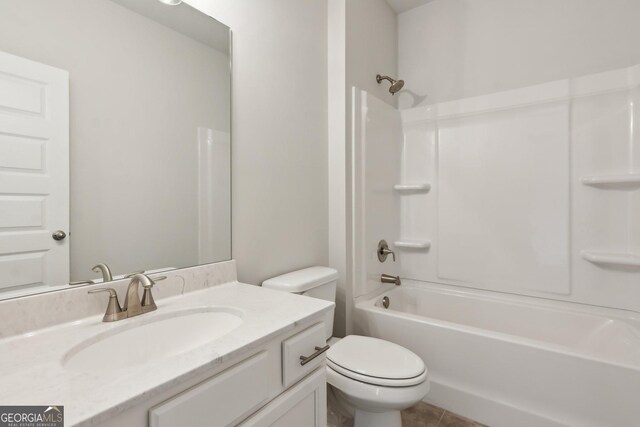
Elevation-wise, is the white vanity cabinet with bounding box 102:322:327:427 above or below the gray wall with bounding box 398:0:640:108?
below

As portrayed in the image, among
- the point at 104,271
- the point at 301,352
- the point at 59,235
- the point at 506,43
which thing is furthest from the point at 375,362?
the point at 506,43

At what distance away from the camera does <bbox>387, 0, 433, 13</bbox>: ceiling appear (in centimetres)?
237

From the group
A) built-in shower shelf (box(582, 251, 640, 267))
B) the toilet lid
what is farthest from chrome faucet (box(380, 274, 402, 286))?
built-in shower shelf (box(582, 251, 640, 267))

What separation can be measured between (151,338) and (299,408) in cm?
49

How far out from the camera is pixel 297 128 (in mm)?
1722

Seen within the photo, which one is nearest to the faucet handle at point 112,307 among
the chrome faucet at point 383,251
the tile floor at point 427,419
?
the tile floor at point 427,419

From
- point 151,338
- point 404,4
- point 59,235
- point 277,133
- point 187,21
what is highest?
point 404,4

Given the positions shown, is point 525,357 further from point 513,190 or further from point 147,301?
point 147,301

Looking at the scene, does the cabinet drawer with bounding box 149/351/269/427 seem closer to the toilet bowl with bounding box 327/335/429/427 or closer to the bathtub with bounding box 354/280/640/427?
the toilet bowl with bounding box 327/335/429/427

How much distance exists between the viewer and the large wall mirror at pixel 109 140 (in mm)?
801

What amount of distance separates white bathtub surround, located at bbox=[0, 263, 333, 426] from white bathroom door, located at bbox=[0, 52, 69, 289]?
0.15 meters

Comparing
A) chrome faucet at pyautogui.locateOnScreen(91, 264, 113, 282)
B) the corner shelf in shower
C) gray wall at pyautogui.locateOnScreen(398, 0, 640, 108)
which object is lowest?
the corner shelf in shower

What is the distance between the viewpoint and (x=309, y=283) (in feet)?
4.90

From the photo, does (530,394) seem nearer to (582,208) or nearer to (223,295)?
(582,208)
